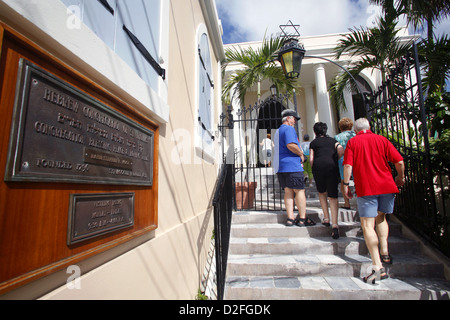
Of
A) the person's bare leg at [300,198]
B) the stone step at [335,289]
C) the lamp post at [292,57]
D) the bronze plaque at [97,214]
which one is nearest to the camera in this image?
the bronze plaque at [97,214]

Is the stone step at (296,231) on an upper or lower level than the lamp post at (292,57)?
lower

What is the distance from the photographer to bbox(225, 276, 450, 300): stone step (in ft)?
8.59

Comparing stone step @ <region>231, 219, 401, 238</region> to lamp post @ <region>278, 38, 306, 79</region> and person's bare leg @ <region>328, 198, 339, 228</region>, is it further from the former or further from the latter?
lamp post @ <region>278, 38, 306, 79</region>

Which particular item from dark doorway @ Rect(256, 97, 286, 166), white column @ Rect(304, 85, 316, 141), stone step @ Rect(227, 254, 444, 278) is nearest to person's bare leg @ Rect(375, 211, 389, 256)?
stone step @ Rect(227, 254, 444, 278)

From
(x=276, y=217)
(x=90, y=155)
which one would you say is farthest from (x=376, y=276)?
(x=90, y=155)

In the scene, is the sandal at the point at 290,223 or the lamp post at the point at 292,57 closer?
the sandal at the point at 290,223

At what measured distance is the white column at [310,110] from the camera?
447 inches

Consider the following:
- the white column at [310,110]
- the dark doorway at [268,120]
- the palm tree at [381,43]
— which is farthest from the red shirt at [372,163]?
the white column at [310,110]

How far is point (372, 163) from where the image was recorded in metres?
2.87

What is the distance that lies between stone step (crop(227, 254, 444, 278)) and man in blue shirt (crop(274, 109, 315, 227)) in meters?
0.78

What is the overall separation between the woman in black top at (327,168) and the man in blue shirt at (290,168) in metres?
→ 0.24

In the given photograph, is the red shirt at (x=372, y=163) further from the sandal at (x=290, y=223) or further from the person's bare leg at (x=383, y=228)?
the sandal at (x=290, y=223)
